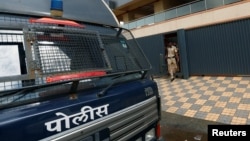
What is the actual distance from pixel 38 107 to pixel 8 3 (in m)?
1.27

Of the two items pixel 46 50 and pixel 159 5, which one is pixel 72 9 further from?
pixel 159 5

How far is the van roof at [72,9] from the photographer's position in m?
2.22

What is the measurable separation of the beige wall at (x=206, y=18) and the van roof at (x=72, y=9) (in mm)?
6939

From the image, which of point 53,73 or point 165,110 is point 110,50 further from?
point 165,110

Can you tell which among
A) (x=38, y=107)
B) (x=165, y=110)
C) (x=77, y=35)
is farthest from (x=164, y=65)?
(x=38, y=107)

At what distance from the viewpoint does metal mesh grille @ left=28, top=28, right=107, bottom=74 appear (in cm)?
190

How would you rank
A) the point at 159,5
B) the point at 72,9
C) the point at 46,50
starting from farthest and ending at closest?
the point at 159,5 → the point at 72,9 → the point at 46,50

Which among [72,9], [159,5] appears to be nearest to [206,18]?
[159,5]

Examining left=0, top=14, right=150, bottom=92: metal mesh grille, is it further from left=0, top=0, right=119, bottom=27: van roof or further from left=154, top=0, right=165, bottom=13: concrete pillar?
left=154, top=0, right=165, bottom=13: concrete pillar

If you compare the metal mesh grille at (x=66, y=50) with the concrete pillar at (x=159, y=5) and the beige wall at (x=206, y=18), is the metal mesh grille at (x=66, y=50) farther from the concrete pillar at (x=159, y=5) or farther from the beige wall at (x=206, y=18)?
the concrete pillar at (x=159, y=5)

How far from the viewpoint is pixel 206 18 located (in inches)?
381

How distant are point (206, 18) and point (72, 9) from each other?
8362mm

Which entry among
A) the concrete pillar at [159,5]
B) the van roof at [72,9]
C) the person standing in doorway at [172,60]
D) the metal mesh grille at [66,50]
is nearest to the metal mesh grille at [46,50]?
the metal mesh grille at [66,50]

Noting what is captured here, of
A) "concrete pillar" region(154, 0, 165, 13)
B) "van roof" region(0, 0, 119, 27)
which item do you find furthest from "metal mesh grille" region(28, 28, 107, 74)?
"concrete pillar" region(154, 0, 165, 13)
